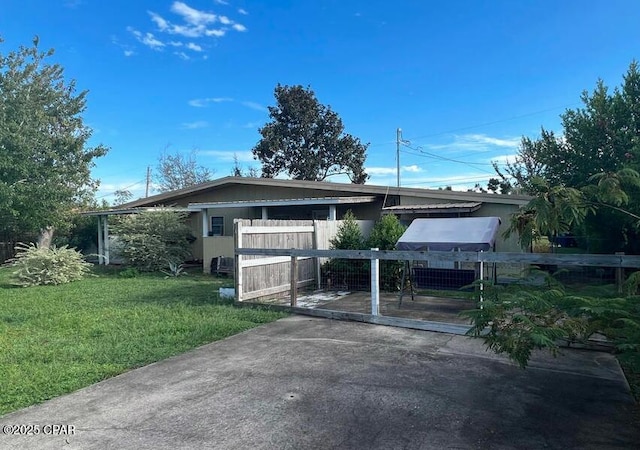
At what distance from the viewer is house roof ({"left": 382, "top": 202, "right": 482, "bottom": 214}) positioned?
424 inches

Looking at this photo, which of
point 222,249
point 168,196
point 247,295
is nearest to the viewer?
point 247,295

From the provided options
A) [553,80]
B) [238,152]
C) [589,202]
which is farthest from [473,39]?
[238,152]

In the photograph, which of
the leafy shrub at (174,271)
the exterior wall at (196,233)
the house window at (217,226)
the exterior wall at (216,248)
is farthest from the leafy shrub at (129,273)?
the house window at (217,226)

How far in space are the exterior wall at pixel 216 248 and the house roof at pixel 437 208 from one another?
5.33 meters

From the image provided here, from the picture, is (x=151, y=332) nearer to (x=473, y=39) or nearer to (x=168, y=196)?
(x=168, y=196)

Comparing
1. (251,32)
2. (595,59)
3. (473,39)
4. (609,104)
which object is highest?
(251,32)

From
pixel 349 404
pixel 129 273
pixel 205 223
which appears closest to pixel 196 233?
pixel 205 223

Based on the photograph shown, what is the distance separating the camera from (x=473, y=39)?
14.3 metres

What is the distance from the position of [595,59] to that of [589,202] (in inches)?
485

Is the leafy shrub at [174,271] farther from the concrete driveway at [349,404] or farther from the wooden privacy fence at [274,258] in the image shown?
the concrete driveway at [349,404]

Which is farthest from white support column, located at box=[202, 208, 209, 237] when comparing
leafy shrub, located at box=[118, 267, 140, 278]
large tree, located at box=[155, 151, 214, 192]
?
large tree, located at box=[155, 151, 214, 192]

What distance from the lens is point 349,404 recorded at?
11.4 ft

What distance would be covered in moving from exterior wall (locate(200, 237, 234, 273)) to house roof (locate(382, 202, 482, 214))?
17.5 feet

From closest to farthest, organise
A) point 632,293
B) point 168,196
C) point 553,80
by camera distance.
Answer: point 632,293 < point 553,80 < point 168,196
